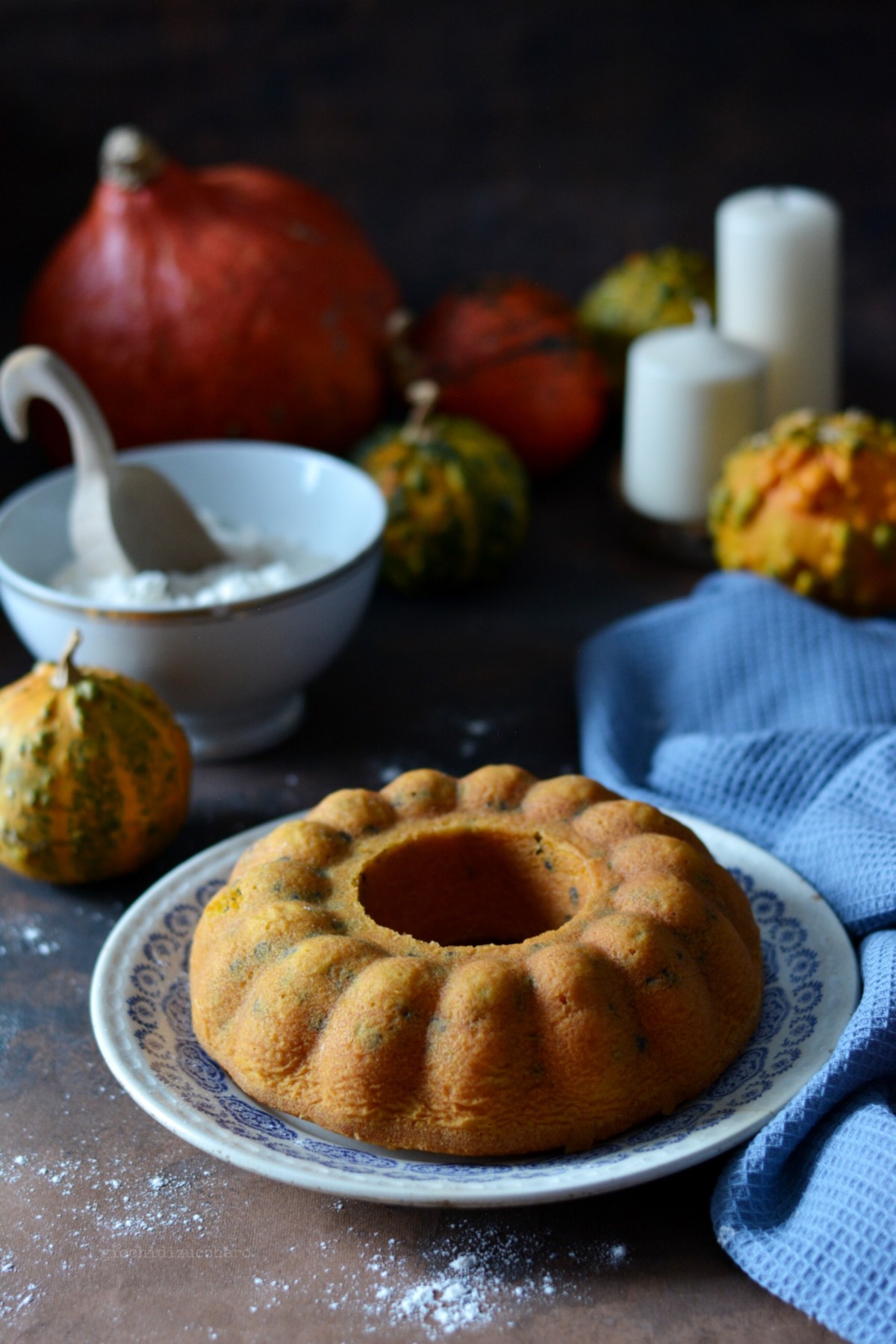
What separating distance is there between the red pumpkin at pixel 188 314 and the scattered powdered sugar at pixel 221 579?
227mm

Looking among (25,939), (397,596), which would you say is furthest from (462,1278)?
(397,596)

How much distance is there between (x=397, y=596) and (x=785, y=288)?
0.48m

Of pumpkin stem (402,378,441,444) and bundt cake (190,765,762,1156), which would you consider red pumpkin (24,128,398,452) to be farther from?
bundt cake (190,765,762,1156)

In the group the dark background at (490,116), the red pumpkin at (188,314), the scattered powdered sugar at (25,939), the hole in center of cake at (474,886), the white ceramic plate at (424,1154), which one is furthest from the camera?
the dark background at (490,116)

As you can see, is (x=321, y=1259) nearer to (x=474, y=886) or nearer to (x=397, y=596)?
(x=474, y=886)

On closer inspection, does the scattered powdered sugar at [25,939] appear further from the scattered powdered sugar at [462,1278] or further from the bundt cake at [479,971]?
the scattered powdered sugar at [462,1278]

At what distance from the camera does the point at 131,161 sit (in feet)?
4.49

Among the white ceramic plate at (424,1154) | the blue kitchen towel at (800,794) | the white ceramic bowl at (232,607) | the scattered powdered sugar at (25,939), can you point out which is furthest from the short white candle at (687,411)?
the scattered powdered sugar at (25,939)

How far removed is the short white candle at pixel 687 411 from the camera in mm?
1307

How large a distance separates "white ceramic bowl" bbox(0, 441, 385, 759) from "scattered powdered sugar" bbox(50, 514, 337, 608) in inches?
0.6

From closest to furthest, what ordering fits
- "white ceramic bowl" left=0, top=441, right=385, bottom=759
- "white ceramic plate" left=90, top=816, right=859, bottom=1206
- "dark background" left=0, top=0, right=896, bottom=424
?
"white ceramic plate" left=90, top=816, right=859, bottom=1206 < "white ceramic bowl" left=0, top=441, right=385, bottom=759 < "dark background" left=0, top=0, right=896, bottom=424

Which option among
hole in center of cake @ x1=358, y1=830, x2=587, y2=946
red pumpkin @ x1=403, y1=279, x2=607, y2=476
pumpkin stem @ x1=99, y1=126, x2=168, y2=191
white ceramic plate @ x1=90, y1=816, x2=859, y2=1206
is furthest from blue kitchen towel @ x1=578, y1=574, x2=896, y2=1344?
pumpkin stem @ x1=99, y1=126, x2=168, y2=191

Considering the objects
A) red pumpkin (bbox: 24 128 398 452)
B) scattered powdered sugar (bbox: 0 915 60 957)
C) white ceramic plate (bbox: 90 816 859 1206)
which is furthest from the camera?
red pumpkin (bbox: 24 128 398 452)

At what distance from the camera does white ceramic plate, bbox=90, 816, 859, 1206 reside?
→ 61cm
